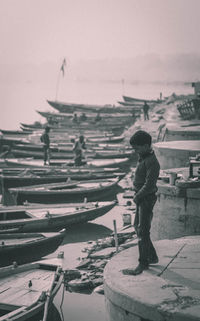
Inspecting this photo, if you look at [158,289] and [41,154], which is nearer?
[158,289]

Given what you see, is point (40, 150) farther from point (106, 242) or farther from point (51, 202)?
point (106, 242)

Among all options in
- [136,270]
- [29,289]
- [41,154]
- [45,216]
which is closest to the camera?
[136,270]

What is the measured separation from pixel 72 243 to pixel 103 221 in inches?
103

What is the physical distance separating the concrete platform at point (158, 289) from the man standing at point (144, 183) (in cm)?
49

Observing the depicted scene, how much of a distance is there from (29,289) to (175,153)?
8861 mm

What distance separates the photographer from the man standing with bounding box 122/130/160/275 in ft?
23.2

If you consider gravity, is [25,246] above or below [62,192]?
below

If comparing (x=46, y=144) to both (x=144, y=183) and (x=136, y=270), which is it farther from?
(x=144, y=183)

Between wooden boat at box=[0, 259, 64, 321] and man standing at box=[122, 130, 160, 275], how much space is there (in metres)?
2.30

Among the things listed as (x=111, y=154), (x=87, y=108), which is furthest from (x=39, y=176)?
(x=87, y=108)

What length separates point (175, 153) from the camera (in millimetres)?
17016

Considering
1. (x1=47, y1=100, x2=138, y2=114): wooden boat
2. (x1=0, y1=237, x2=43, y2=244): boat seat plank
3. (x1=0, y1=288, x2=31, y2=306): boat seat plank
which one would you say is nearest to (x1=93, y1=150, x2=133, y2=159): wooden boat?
(x1=0, y1=237, x2=43, y2=244): boat seat plank

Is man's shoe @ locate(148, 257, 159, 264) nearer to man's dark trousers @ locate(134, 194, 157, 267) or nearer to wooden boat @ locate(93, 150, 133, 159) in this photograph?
man's dark trousers @ locate(134, 194, 157, 267)

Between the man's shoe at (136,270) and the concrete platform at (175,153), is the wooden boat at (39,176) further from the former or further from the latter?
the man's shoe at (136,270)
